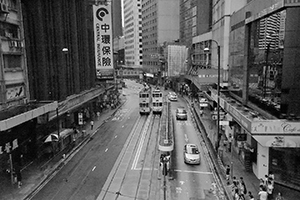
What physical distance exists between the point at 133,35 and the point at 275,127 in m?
148

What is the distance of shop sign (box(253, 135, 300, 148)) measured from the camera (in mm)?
19875

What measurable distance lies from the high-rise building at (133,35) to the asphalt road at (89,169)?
115453 millimetres

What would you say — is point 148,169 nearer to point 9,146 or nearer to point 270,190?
point 270,190

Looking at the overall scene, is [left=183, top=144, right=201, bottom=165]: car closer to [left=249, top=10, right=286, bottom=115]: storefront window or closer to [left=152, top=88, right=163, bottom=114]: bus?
[left=249, top=10, right=286, bottom=115]: storefront window

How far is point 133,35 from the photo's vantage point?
163 meters

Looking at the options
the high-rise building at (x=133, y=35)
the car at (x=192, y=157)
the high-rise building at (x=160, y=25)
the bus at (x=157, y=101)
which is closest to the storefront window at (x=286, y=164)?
the car at (x=192, y=157)

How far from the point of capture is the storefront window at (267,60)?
21.8 m

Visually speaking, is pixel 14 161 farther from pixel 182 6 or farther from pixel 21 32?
pixel 182 6

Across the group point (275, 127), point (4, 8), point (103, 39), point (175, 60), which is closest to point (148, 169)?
point (275, 127)

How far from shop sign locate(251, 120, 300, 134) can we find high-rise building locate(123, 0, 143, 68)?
13768 cm

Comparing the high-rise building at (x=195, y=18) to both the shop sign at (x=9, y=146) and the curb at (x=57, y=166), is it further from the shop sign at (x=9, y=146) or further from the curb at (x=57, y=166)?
the shop sign at (x=9, y=146)

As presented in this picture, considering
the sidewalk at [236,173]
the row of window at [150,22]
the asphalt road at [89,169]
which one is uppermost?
the row of window at [150,22]

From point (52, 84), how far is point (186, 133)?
58.6 ft

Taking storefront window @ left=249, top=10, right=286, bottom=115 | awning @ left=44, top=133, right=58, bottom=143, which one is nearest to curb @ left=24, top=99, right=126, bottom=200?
awning @ left=44, top=133, right=58, bottom=143
